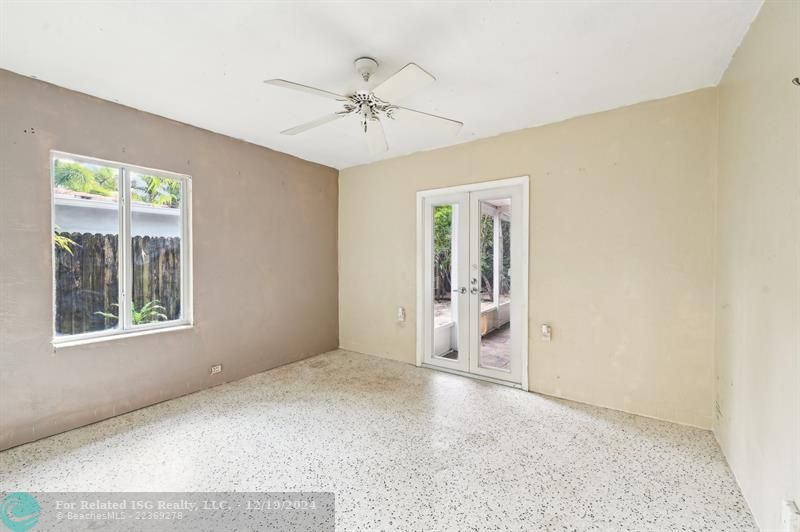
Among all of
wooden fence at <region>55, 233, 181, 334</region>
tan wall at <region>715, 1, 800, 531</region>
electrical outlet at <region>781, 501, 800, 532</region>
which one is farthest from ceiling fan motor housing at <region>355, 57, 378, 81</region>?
electrical outlet at <region>781, 501, 800, 532</region>

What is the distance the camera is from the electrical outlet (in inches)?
51.4

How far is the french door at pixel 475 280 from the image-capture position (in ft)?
11.6

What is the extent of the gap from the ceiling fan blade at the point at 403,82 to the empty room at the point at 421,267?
22 mm

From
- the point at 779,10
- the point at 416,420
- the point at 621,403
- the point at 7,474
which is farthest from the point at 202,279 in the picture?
the point at 779,10

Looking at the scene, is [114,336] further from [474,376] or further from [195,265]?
[474,376]

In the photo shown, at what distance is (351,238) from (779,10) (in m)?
4.18

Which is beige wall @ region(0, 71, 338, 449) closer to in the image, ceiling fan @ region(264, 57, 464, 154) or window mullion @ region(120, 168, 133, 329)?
window mullion @ region(120, 168, 133, 329)

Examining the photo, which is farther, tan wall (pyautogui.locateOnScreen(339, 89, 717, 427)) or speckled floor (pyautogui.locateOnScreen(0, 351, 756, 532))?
tan wall (pyautogui.locateOnScreen(339, 89, 717, 427))

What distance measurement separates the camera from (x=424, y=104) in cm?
291

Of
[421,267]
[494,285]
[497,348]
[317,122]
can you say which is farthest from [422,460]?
[317,122]

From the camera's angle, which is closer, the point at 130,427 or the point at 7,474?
the point at 7,474

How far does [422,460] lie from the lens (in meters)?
2.27

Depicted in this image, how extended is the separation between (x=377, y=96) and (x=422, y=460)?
2377mm

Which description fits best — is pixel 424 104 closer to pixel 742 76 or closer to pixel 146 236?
pixel 742 76
